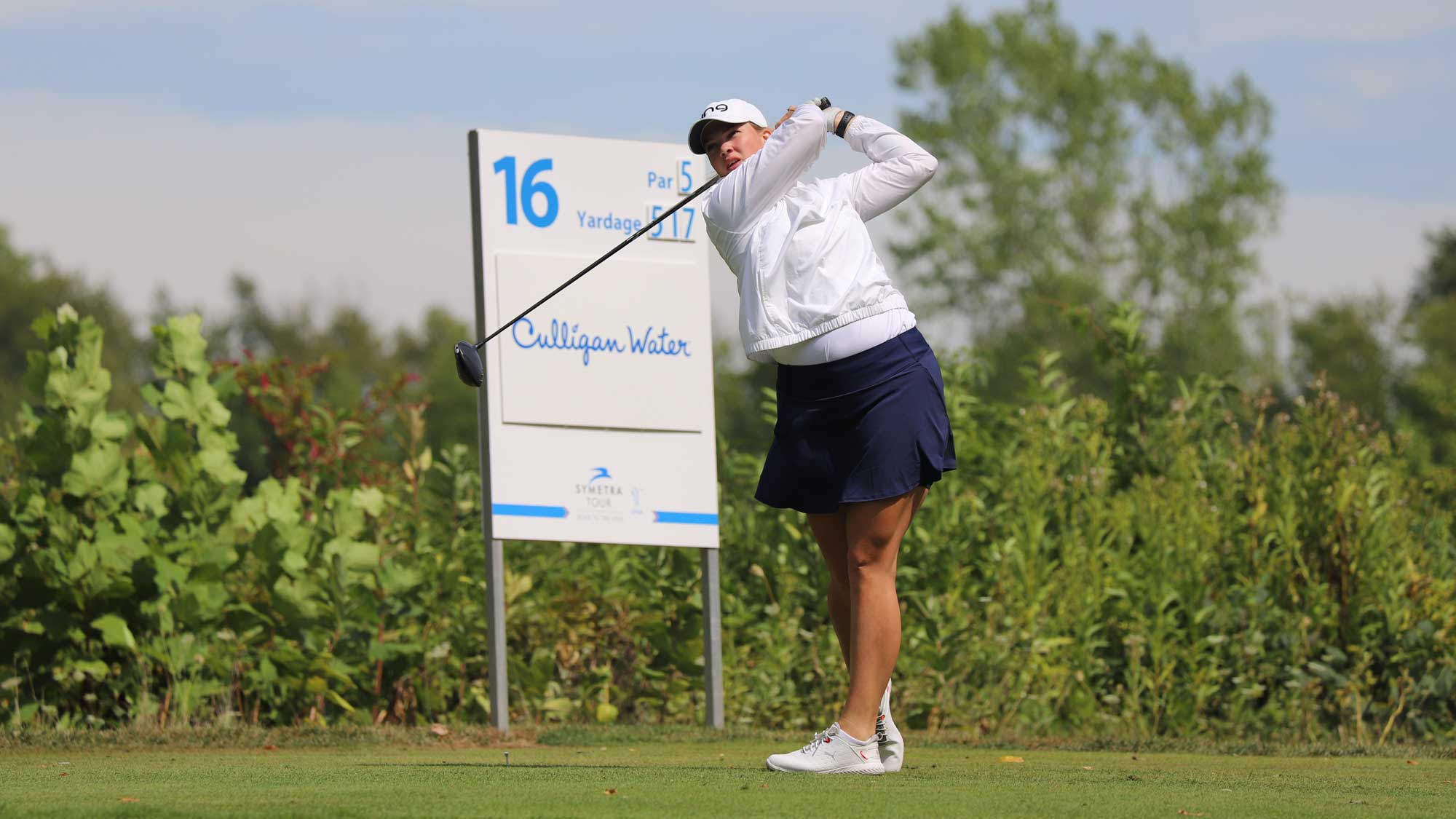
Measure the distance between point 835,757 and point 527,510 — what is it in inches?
106

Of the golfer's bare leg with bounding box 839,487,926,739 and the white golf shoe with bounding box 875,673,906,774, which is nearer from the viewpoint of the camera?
the golfer's bare leg with bounding box 839,487,926,739

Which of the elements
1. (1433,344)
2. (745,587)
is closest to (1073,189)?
(1433,344)

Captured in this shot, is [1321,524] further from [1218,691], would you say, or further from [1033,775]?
[1033,775]

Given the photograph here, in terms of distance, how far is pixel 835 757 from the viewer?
4.57m

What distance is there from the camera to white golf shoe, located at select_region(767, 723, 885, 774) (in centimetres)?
456

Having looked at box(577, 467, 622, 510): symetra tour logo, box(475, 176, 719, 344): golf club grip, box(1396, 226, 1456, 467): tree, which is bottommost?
box(577, 467, 622, 510): symetra tour logo

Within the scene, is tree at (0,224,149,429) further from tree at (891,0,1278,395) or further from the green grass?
the green grass

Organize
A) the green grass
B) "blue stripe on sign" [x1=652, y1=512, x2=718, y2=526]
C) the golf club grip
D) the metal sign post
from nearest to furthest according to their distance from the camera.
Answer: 1. the green grass
2. the golf club grip
3. the metal sign post
4. "blue stripe on sign" [x1=652, y1=512, x2=718, y2=526]

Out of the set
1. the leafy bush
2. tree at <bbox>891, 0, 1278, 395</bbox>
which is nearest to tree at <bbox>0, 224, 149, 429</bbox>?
tree at <bbox>891, 0, 1278, 395</bbox>

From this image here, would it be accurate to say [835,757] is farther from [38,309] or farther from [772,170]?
[38,309]

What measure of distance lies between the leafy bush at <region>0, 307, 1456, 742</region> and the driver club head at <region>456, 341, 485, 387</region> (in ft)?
4.82

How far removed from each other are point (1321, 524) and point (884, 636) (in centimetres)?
371

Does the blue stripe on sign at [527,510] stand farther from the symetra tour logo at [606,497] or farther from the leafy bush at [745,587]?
the leafy bush at [745,587]

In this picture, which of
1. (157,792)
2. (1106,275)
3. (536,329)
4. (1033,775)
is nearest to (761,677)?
(536,329)
